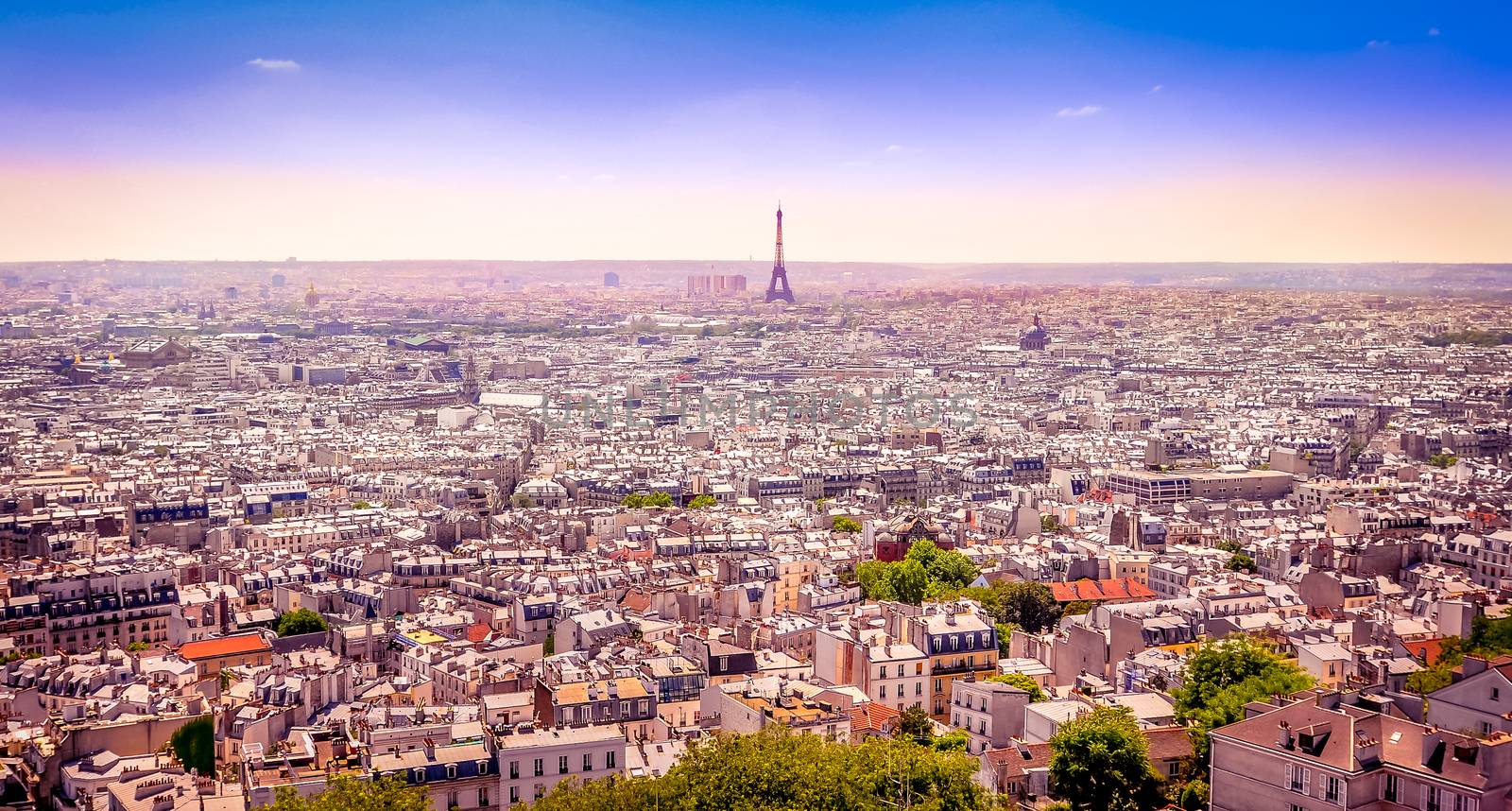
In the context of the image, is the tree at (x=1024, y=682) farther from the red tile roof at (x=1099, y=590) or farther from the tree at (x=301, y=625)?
the tree at (x=301, y=625)

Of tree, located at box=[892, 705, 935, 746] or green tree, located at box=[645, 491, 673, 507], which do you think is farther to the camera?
green tree, located at box=[645, 491, 673, 507]

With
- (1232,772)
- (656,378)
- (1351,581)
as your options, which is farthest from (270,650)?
(656,378)

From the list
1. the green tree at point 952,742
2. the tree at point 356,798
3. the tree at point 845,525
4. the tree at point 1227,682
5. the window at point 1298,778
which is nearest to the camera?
the window at point 1298,778

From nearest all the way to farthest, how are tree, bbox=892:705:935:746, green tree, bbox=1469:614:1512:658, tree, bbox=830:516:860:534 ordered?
tree, bbox=892:705:935:746, green tree, bbox=1469:614:1512:658, tree, bbox=830:516:860:534

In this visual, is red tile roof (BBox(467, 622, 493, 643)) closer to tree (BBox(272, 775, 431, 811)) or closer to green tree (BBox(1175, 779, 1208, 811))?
tree (BBox(272, 775, 431, 811))

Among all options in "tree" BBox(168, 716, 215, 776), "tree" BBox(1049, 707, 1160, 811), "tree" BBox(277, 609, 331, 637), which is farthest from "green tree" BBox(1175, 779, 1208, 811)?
"tree" BBox(277, 609, 331, 637)

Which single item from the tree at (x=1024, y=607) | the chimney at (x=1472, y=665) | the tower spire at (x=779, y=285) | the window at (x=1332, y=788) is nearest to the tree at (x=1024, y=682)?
the tree at (x=1024, y=607)
